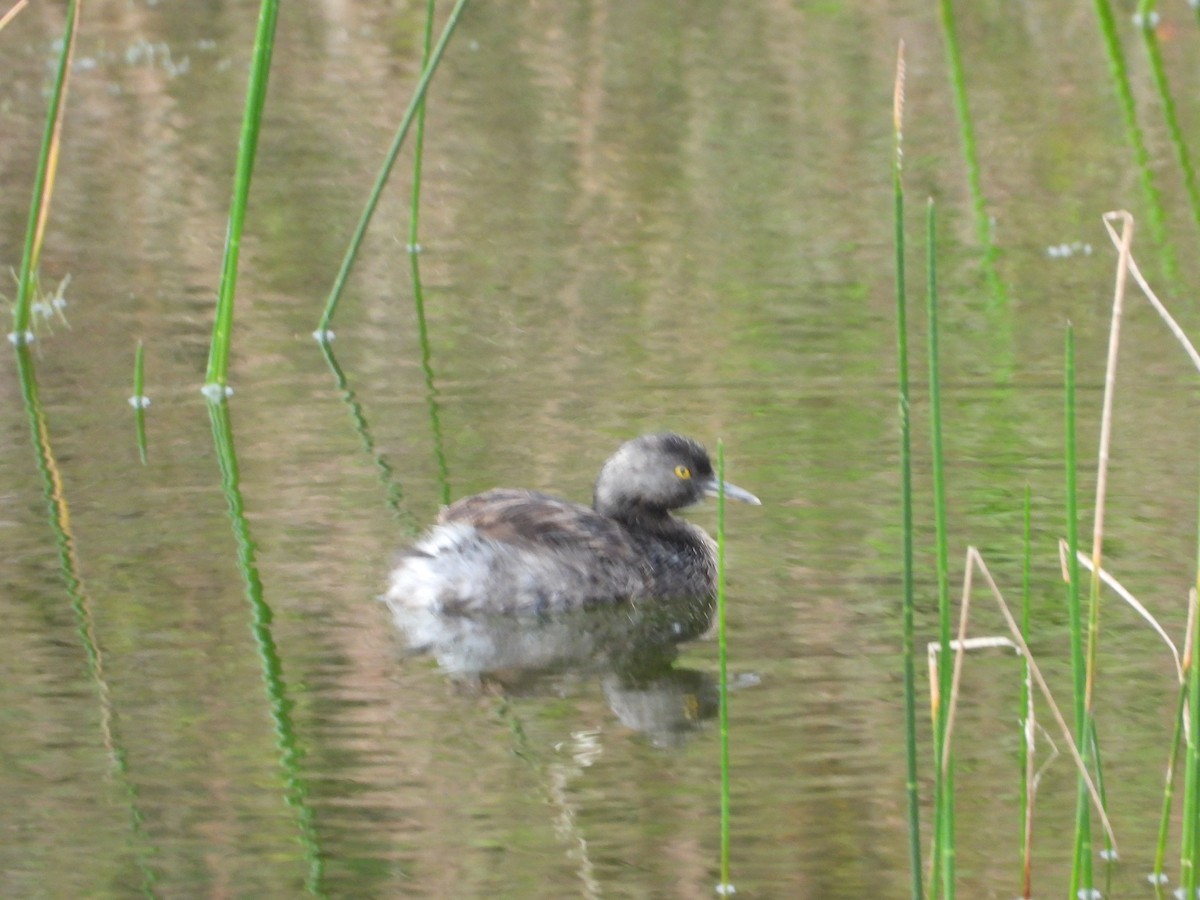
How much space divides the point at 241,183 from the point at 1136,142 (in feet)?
20.8

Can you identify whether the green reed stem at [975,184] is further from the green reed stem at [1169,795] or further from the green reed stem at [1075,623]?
the green reed stem at [1075,623]

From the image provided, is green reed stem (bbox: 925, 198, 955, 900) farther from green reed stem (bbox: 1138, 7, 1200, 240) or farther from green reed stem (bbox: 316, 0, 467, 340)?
green reed stem (bbox: 1138, 7, 1200, 240)

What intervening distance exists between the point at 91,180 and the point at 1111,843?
30.6ft

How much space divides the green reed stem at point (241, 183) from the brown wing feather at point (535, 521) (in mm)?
1665

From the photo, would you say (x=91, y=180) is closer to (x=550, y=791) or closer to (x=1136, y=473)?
(x=1136, y=473)

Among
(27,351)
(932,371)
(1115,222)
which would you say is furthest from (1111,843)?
(1115,222)

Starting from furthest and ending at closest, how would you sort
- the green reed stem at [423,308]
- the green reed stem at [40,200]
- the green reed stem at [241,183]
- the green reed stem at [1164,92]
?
A: the green reed stem at [1164,92], the green reed stem at [40,200], the green reed stem at [423,308], the green reed stem at [241,183]

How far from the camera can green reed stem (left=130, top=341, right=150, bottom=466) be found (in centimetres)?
823

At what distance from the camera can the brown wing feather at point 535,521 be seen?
6.86 meters

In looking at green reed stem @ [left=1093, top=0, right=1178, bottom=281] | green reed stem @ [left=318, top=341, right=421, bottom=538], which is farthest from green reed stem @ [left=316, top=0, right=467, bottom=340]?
green reed stem @ [left=1093, top=0, right=1178, bottom=281]

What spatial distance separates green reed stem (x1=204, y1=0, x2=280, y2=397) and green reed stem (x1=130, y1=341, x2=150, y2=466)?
0.86 ft

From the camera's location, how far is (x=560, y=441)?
8.18 metres

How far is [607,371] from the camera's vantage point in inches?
356

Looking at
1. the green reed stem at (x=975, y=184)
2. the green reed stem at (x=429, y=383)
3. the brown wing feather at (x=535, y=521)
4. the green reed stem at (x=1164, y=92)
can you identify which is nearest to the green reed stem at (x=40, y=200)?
the green reed stem at (x=429, y=383)
